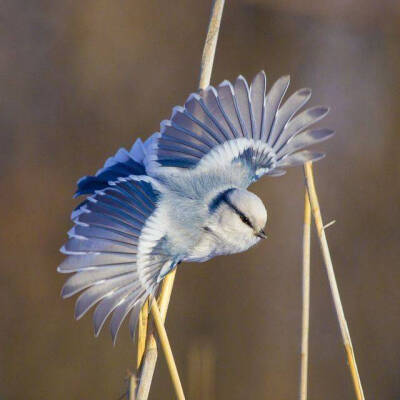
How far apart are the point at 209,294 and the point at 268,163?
1157mm

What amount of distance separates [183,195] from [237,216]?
0.08 metres

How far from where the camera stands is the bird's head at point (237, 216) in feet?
3.07

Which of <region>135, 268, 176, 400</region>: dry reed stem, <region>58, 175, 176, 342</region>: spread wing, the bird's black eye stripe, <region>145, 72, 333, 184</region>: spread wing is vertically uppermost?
<region>145, 72, 333, 184</region>: spread wing

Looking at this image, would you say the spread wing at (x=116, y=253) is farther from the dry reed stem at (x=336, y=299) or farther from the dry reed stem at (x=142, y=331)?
the dry reed stem at (x=336, y=299)

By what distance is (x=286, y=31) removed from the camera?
212 centimetres

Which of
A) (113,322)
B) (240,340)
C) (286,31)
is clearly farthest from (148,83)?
(113,322)

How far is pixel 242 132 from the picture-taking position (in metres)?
1.01

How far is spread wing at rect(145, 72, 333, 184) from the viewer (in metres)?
0.97

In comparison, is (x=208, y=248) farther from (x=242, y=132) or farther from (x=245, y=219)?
(x=242, y=132)

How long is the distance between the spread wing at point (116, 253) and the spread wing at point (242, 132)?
0.09 m

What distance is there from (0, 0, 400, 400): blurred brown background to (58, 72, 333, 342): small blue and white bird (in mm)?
1073

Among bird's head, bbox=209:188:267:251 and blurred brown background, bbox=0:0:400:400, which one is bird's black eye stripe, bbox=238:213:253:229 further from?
blurred brown background, bbox=0:0:400:400

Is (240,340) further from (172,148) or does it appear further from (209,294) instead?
(172,148)

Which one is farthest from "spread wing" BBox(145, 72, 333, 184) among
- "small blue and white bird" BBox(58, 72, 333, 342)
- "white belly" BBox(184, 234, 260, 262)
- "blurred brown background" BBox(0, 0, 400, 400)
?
"blurred brown background" BBox(0, 0, 400, 400)
